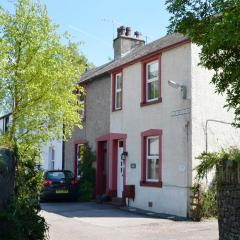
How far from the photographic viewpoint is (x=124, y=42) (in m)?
24.5

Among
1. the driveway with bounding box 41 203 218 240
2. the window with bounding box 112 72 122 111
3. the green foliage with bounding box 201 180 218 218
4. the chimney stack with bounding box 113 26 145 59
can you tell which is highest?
the chimney stack with bounding box 113 26 145 59

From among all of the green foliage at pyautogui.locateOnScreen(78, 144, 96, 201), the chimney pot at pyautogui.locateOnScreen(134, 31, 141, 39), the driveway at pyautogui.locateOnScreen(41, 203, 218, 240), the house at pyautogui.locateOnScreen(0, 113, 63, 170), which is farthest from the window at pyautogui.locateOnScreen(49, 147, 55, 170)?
the driveway at pyautogui.locateOnScreen(41, 203, 218, 240)

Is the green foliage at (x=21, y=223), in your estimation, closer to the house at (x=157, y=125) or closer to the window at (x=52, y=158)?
the house at (x=157, y=125)

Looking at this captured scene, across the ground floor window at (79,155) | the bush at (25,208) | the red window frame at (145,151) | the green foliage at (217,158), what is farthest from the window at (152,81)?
the green foliage at (217,158)

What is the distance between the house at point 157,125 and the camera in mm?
16484

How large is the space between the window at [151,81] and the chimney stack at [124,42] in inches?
222

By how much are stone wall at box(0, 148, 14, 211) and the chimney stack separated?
15.6 metres

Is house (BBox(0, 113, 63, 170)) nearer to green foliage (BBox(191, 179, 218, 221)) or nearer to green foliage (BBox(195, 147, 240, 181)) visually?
green foliage (BBox(191, 179, 218, 221))

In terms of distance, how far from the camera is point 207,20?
7.46 meters

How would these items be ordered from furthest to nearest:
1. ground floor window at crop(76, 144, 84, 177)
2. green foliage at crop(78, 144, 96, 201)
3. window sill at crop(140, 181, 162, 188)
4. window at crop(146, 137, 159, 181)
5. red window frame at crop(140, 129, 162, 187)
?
ground floor window at crop(76, 144, 84, 177), green foliage at crop(78, 144, 96, 201), window at crop(146, 137, 159, 181), red window frame at crop(140, 129, 162, 187), window sill at crop(140, 181, 162, 188)

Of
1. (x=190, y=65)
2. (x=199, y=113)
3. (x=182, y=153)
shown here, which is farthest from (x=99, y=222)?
(x=190, y=65)

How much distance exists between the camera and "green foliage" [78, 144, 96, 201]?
21.9 meters

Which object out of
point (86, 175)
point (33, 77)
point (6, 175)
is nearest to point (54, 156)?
point (86, 175)

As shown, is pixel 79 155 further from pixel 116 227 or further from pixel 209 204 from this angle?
pixel 116 227
